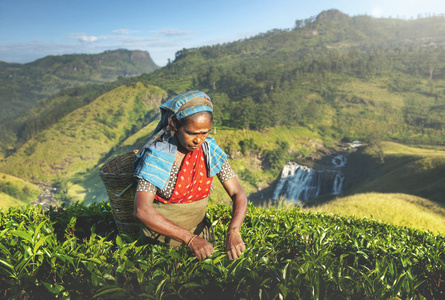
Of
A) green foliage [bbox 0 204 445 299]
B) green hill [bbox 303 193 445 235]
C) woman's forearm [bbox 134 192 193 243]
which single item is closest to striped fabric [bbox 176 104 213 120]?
woman's forearm [bbox 134 192 193 243]

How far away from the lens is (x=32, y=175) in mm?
86750

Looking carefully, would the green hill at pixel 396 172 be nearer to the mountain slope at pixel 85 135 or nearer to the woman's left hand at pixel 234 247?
the woman's left hand at pixel 234 247

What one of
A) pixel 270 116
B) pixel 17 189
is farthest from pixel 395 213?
pixel 17 189

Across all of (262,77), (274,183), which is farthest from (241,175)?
(262,77)

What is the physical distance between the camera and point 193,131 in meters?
2.45

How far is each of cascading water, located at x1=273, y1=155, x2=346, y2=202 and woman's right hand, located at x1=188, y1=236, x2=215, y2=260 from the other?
52927 mm

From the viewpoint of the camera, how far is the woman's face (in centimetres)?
244

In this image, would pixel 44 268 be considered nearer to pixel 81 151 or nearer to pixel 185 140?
pixel 185 140

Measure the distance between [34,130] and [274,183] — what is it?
92.6m

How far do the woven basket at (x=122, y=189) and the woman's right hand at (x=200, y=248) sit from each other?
95 centimetres

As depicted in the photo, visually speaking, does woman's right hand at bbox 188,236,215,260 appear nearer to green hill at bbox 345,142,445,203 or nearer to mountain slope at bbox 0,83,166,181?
green hill at bbox 345,142,445,203

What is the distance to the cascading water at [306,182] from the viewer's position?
5459 cm

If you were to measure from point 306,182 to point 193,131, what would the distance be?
57.6m

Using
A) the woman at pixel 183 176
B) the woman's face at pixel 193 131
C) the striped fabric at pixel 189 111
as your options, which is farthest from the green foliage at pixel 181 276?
the striped fabric at pixel 189 111
